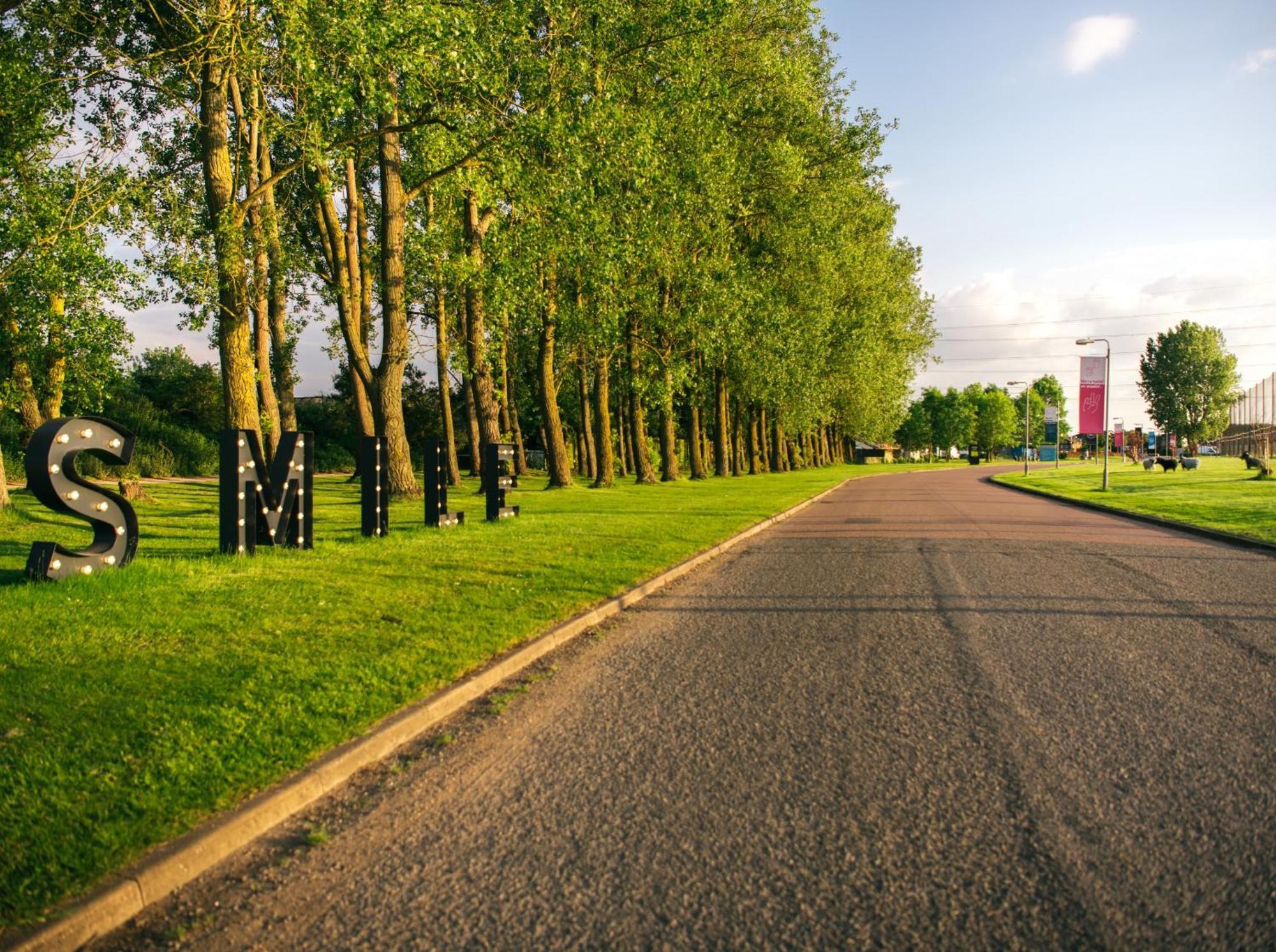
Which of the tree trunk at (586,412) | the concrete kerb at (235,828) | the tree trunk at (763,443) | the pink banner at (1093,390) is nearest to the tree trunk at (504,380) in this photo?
the tree trunk at (586,412)

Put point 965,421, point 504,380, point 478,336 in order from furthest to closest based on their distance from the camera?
point 965,421 < point 504,380 < point 478,336

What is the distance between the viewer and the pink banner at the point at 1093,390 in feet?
112

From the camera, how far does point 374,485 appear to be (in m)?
13.6

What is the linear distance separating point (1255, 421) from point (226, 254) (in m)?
70.1

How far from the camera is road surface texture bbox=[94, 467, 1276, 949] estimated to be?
3.04 metres

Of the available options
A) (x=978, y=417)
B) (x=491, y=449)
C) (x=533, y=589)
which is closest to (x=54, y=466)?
(x=533, y=589)

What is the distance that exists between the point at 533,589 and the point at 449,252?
1538 centimetres

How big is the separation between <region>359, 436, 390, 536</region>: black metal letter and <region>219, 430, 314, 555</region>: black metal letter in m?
0.97

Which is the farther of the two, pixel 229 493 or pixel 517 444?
pixel 517 444

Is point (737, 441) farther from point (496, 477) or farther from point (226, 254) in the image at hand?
point (226, 254)

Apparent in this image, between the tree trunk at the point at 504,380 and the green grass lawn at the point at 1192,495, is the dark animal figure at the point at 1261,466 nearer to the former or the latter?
the green grass lawn at the point at 1192,495

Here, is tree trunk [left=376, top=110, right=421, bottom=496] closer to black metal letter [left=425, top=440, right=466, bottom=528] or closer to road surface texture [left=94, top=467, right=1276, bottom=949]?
black metal letter [left=425, top=440, right=466, bottom=528]

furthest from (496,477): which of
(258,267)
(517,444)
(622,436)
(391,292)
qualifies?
(622,436)

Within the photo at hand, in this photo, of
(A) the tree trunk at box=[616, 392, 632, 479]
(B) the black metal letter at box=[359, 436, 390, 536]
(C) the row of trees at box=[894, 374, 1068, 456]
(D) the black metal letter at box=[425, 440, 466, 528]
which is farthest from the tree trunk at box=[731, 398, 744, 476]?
(C) the row of trees at box=[894, 374, 1068, 456]
